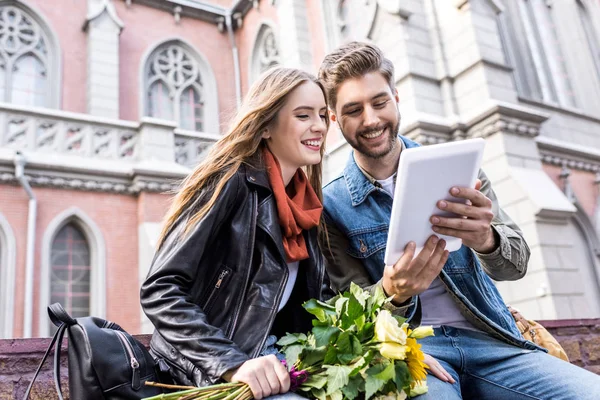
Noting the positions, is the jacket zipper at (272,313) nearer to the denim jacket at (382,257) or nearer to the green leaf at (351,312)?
the green leaf at (351,312)

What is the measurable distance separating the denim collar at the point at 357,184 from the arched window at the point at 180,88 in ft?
36.0

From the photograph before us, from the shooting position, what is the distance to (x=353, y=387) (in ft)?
4.61

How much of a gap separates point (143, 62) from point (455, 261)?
1207 cm

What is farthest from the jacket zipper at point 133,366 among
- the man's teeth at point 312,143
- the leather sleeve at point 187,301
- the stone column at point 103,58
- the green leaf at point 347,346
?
the stone column at point 103,58

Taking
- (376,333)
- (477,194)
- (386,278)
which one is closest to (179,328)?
(376,333)

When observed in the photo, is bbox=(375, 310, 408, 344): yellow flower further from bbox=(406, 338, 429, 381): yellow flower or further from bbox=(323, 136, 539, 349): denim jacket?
bbox=(323, 136, 539, 349): denim jacket

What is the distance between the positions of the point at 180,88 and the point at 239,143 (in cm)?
1205

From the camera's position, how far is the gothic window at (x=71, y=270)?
962 cm

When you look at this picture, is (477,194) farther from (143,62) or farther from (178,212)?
(143,62)

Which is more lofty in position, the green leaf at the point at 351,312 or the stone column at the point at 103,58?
the stone column at the point at 103,58

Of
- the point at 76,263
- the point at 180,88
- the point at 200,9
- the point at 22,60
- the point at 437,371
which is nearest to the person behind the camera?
the point at 437,371

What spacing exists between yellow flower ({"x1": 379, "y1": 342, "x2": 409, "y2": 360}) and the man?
38 centimetres

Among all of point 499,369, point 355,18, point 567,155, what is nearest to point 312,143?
point 499,369

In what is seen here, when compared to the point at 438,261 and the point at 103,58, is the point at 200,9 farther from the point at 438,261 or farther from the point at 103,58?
the point at 438,261
